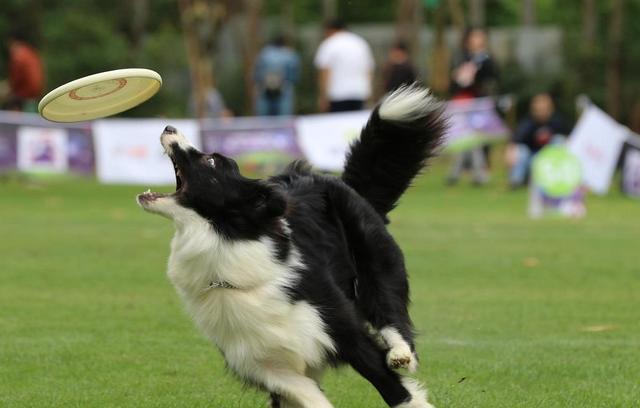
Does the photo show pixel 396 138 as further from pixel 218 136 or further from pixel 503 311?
pixel 218 136

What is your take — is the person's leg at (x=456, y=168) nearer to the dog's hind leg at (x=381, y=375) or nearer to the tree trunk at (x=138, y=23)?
the dog's hind leg at (x=381, y=375)

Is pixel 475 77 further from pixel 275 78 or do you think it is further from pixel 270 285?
pixel 270 285

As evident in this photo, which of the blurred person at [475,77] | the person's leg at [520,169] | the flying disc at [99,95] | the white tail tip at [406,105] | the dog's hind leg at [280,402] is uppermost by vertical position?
the flying disc at [99,95]

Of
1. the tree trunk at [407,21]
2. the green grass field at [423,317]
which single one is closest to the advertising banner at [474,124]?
the green grass field at [423,317]

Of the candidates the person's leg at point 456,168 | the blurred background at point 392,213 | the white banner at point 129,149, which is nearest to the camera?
the blurred background at point 392,213

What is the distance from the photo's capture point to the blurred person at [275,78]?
21266mm

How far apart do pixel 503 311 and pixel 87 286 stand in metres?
3.22

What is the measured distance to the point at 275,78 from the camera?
21.3 m

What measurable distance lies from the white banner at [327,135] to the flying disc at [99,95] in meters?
11.6

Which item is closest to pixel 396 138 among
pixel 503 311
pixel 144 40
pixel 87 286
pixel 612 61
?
pixel 503 311

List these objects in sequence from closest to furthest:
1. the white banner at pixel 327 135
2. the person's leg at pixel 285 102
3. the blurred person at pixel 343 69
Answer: the blurred person at pixel 343 69
the white banner at pixel 327 135
the person's leg at pixel 285 102

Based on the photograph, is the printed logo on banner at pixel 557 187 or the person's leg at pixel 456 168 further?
the person's leg at pixel 456 168

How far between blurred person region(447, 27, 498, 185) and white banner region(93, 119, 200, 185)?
4163 millimetres

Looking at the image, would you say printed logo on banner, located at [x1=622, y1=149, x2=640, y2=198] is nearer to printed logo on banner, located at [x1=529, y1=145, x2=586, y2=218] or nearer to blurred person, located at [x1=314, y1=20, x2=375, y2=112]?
printed logo on banner, located at [x1=529, y1=145, x2=586, y2=218]
